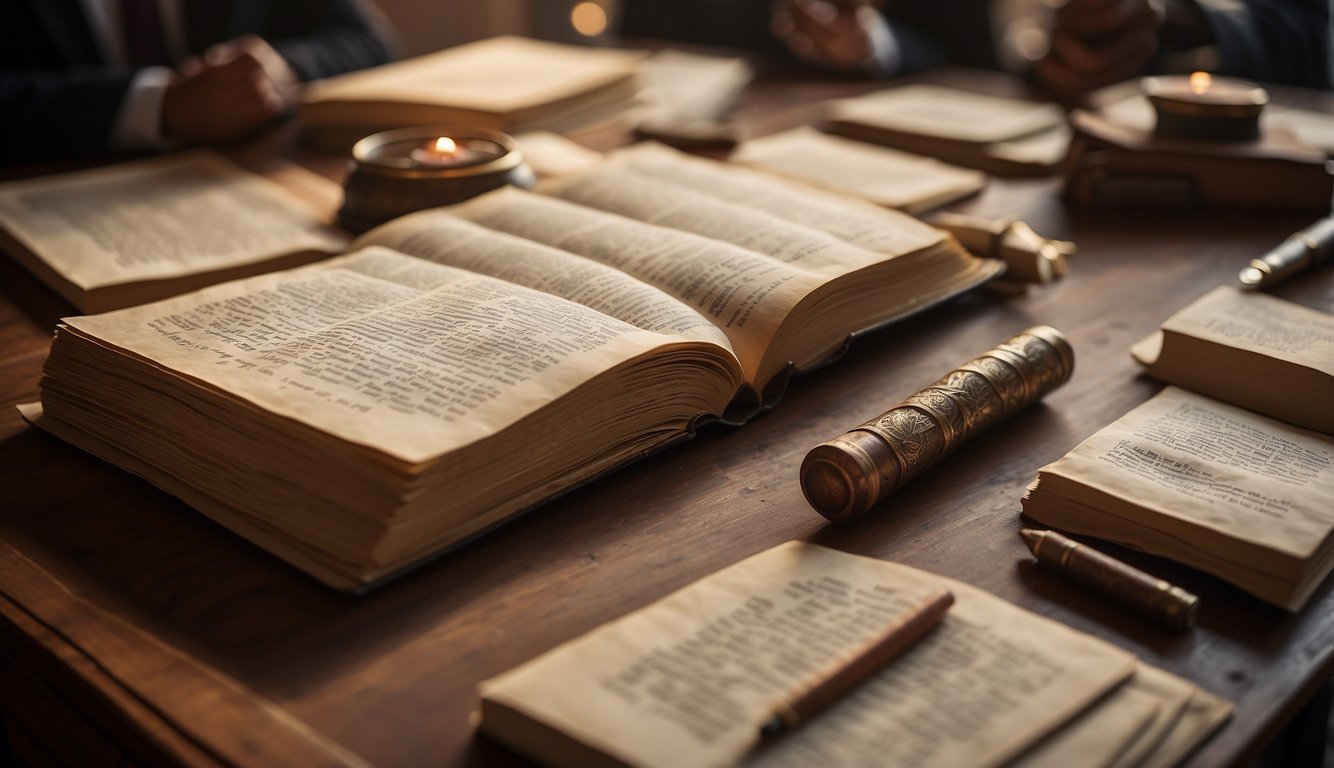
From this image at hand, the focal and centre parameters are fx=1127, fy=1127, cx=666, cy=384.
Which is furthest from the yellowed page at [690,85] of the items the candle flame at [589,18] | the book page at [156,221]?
the candle flame at [589,18]

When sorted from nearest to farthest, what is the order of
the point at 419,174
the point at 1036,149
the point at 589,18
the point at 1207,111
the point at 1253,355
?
the point at 1253,355 → the point at 419,174 → the point at 1207,111 → the point at 1036,149 → the point at 589,18

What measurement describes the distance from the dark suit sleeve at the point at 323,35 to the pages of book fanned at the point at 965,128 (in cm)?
104

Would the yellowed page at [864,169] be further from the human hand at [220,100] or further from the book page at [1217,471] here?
the human hand at [220,100]

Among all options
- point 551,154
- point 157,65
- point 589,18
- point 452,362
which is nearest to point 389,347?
point 452,362

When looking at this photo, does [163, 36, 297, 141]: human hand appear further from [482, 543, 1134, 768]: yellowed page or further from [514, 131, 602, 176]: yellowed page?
[482, 543, 1134, 768]: yellowed page

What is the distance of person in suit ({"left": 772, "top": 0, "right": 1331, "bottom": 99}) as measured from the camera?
6.91 feet

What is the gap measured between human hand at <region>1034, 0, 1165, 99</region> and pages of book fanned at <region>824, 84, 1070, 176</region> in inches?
3.0

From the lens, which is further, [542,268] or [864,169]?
[864,169]

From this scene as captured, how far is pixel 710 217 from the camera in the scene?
1.23 metres

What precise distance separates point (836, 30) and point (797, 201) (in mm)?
1289

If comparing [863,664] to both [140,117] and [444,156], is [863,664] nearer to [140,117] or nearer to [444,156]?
[444,156]

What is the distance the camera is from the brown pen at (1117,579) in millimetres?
732

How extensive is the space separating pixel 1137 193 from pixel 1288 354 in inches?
27.5

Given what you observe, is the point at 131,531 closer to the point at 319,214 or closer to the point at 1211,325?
the point at 319,214
